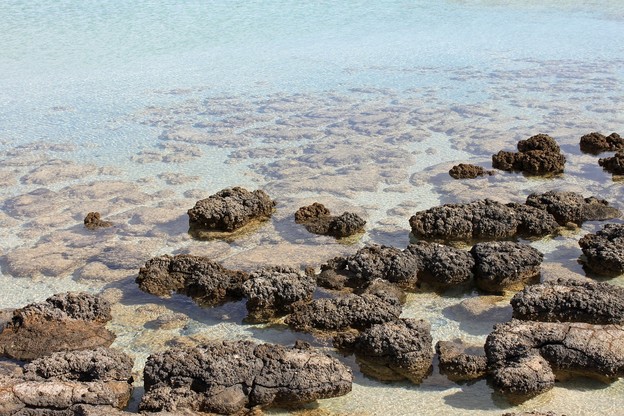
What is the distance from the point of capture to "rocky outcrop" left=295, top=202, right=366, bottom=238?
7609 millimetres

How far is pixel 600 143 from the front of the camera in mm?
10383

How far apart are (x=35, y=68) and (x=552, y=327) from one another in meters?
13.9

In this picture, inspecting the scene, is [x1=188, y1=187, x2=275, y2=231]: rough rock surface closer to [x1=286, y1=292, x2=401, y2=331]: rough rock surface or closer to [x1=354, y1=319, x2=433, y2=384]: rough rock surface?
[x1=286, y1=292, x2=401, y2=331]: rough rock surface

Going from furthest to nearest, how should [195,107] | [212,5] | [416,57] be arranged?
[212,5]
[416,57]
[195,107]

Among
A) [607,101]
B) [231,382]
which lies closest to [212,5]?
[607,101]

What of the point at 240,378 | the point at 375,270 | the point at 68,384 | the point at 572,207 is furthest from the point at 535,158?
the point at 68,384

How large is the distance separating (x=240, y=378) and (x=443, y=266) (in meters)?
2.35

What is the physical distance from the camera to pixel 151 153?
1037cm

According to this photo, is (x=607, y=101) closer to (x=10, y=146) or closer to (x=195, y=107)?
(x=195, y=107)

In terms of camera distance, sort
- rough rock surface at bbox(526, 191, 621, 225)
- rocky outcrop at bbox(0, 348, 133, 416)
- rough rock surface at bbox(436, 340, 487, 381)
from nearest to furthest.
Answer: rocky outcrop at bbox(0, 348, 133, 416) → rough rock surface at bbox(436, 340, 487, 381) → rough rock surface at bbox(526, 191, 621, 225)

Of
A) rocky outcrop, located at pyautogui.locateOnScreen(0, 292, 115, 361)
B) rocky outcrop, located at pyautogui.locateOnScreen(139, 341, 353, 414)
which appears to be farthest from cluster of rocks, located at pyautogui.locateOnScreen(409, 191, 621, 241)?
rocky outcrop, located at pyautogui.locateOnScreen(0, 292, 115, 361)

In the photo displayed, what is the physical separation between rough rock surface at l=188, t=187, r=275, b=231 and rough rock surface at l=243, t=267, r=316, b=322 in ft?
5.81

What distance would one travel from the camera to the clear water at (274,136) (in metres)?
6.16

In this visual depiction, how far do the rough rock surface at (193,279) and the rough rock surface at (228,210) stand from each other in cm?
115
